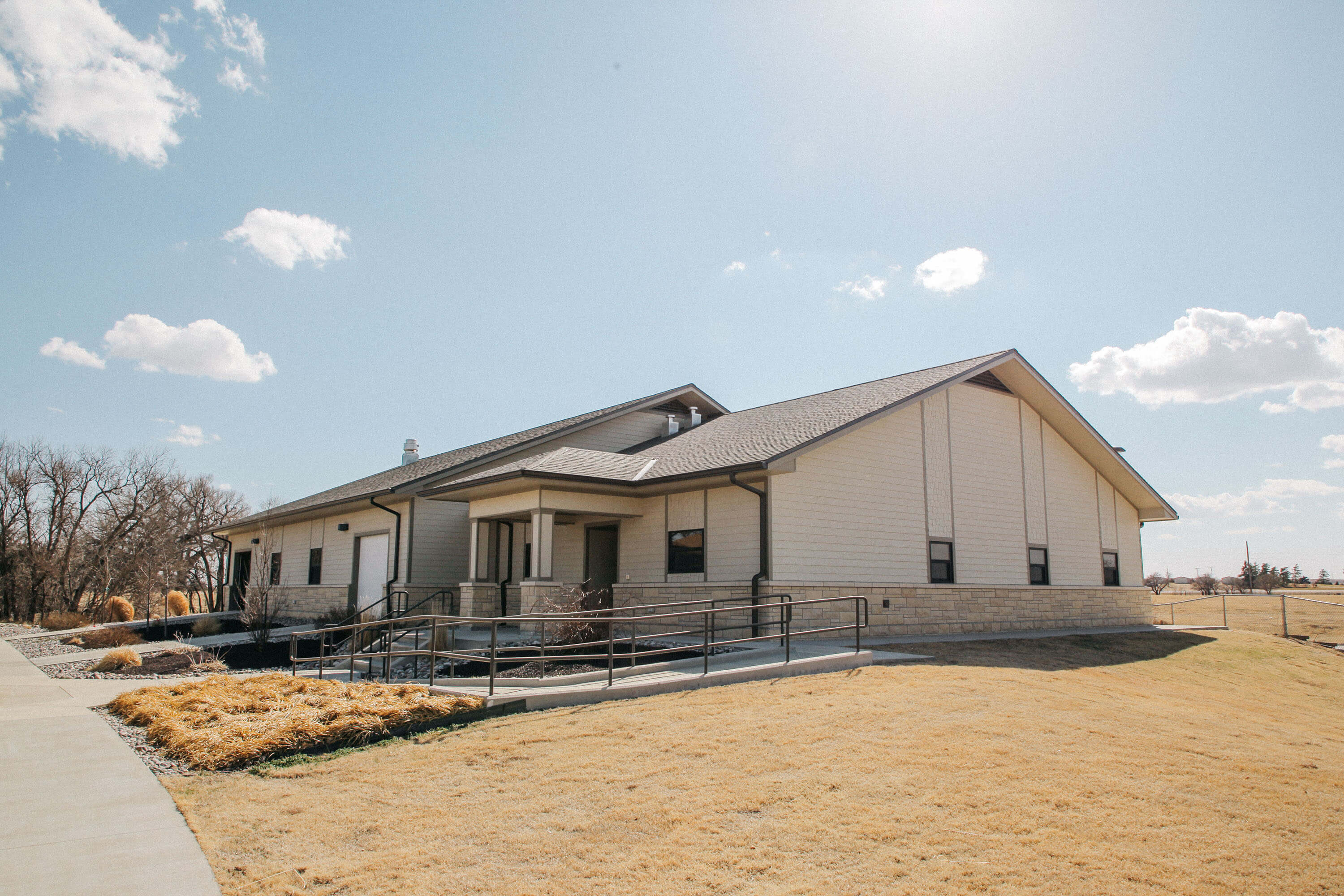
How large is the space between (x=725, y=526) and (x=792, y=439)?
78.7 inches

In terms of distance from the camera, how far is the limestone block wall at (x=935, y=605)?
579 inches

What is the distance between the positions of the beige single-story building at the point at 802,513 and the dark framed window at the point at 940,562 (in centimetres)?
5

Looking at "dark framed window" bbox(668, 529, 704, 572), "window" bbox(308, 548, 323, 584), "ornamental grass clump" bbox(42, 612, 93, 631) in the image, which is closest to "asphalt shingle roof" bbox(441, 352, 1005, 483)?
"dark framed window" bbox(668, 529, 704, 572)

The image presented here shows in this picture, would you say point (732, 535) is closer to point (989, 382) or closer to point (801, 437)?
point (801, 437)

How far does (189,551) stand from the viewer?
46.5 metres

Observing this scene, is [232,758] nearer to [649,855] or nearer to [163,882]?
[163,882]

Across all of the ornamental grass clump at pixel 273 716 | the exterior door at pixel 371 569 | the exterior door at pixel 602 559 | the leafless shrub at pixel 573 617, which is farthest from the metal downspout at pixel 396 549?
→ the ornamental grass clump at pixel 273 716

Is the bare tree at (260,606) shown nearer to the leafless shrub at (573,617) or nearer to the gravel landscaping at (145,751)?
the leafless shrub at (573,617)

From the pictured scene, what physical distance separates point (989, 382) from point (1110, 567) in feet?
22.8

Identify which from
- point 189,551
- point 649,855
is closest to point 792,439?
point 649,855

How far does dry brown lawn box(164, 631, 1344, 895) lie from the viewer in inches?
173

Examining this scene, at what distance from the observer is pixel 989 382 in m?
19.4

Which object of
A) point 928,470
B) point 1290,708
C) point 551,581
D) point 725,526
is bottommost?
point 1290,708

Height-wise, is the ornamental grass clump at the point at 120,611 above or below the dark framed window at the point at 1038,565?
below
